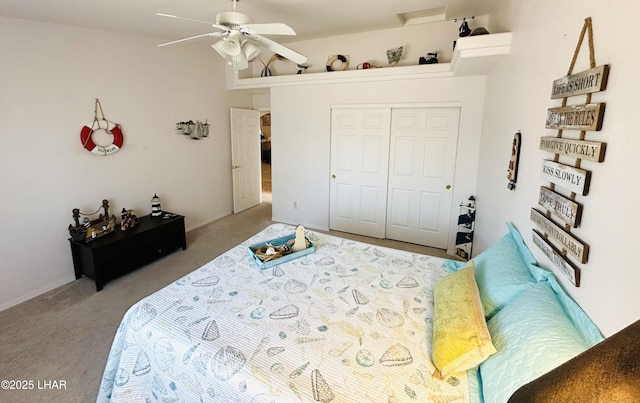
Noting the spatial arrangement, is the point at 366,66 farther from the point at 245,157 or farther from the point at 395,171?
the point at 245,157

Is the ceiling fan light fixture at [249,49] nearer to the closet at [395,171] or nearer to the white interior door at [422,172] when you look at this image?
the closet at [395,171]

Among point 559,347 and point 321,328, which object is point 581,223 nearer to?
point 559,347

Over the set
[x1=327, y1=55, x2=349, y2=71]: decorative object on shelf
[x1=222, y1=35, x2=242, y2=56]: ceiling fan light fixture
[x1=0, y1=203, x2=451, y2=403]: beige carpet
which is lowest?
[x1=0, y1=203, x2=451, y2=403]: beige carpet

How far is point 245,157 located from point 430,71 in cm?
344

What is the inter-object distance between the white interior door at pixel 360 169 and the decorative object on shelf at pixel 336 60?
1.85ft

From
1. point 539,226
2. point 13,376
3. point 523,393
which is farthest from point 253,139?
point 523,393

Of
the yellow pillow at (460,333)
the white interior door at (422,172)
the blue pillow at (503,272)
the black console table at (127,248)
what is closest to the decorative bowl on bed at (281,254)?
the yellow pillow at (460,333)

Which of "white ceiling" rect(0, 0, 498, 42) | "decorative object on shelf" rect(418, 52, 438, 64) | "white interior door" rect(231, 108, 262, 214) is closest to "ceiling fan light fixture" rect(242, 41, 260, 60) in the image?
"white ceiling" rect(0, 0, 498, 42)

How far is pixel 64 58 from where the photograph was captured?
9.93ft

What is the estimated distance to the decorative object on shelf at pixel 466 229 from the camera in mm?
3674

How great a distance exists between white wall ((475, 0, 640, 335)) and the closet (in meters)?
1.58

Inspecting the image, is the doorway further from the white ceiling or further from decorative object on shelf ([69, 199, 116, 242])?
the white ceiling

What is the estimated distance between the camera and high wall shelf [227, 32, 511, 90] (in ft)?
8.43

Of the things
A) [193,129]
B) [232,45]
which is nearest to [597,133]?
[232,45]
